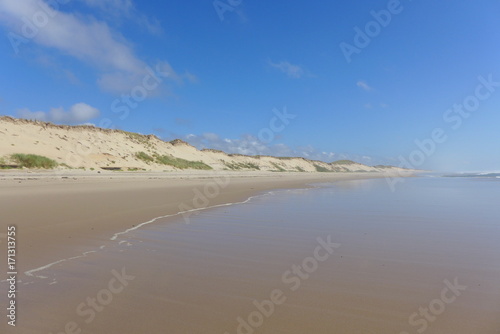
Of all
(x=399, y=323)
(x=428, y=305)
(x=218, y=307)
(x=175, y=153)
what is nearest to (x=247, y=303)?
(x=218, y=307)

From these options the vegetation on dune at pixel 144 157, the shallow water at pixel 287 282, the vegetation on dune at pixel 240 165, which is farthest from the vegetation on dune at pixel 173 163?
the shallow water at pixel 287 282

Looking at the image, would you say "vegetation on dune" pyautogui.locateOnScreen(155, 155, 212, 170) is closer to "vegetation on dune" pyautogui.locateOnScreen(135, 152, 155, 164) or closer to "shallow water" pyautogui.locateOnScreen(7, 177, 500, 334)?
"vegetation on dune" pyautogui.locateOnScreen(135, 152, 155, 164)

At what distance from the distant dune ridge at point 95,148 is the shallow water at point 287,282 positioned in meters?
27.3

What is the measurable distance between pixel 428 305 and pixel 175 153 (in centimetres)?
5622

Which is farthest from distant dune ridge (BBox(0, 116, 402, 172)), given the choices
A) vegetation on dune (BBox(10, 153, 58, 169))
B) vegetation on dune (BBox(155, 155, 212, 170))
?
vegetation on dune (BBox(10, 153, 58, 169))

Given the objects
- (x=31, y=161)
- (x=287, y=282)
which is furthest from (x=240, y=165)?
(x=287, y=282)

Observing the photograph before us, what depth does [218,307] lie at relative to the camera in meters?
3.01

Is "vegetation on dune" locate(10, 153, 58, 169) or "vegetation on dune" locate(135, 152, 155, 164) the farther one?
"vegetation on dune" locate(135, 152, 155, 164)

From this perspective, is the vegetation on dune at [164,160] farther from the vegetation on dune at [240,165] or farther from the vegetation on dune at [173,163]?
the vegetation on dune at [240,165]

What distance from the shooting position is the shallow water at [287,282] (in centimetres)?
273

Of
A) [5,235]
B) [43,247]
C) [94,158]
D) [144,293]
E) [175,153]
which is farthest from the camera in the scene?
[175,153]

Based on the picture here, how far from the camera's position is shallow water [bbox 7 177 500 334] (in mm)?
2732

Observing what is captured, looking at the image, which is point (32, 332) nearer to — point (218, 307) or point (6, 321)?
point (6, 321)

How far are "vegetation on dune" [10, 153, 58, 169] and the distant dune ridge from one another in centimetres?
54
